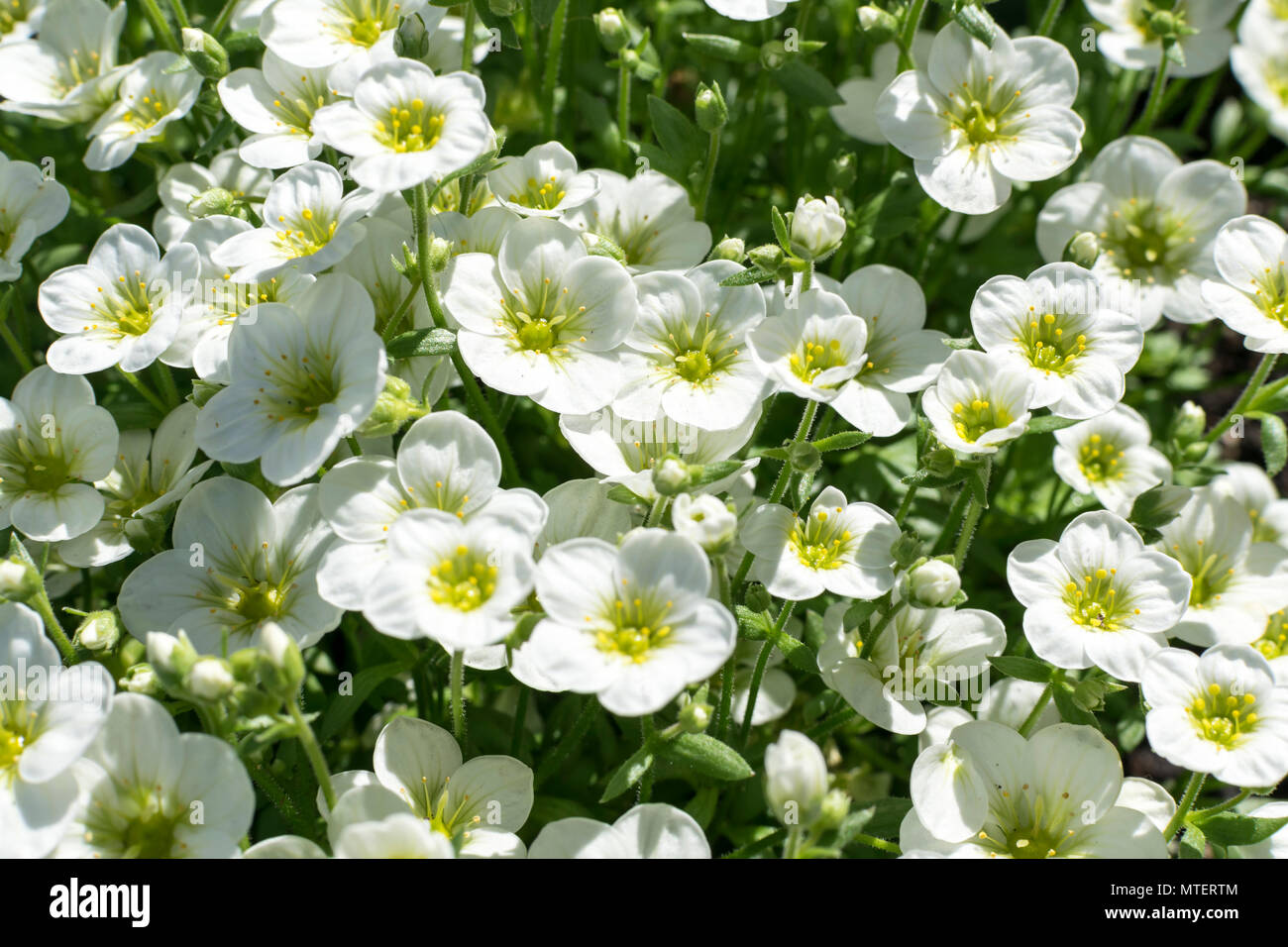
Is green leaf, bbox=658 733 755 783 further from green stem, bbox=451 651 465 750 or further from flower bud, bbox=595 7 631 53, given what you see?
flower bud, bbox=595 7 631 53

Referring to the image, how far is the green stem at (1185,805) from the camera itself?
2795mm

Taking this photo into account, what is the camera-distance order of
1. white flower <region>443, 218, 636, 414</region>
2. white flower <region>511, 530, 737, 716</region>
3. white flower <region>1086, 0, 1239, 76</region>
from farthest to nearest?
white flower <region>1086, 0, 1239, 76</region>
white flower <region>443, 218, 636, 414</region>
white flower <region>511, 530, 737, 716</region>

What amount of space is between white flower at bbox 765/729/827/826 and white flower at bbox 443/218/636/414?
1.11 m

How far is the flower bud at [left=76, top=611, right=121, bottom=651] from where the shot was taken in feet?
9.04

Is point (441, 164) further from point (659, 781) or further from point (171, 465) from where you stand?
point (659, 781)

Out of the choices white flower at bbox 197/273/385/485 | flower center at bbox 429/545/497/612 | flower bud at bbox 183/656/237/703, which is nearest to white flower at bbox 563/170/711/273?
white flower at bbox 197/273/385/485

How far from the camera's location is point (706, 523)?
2.50m

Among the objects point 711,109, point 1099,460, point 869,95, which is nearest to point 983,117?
point 869,95

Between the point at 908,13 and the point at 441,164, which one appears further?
the point at 908,13

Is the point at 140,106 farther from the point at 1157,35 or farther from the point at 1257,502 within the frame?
the point at 1257,502
